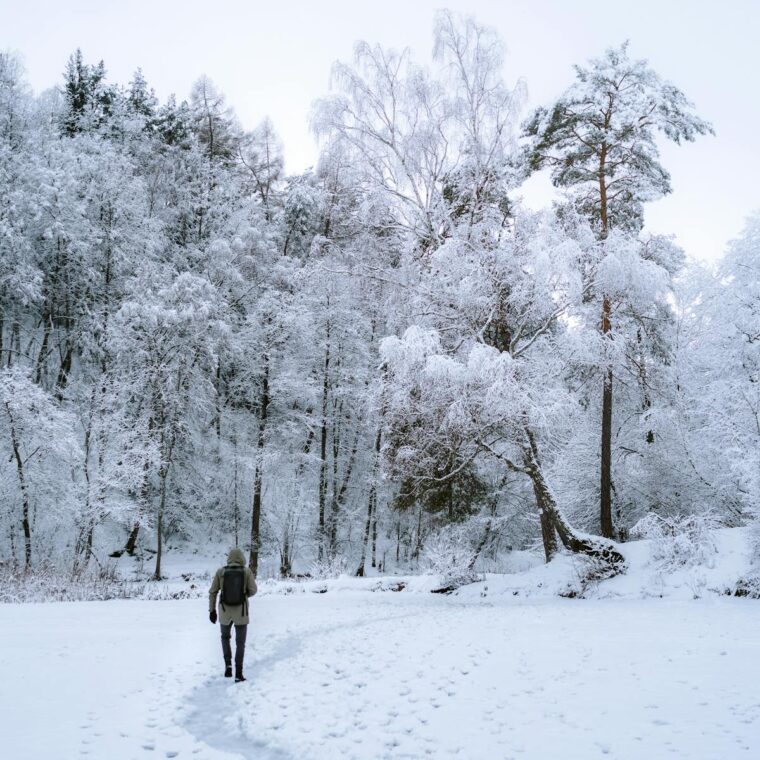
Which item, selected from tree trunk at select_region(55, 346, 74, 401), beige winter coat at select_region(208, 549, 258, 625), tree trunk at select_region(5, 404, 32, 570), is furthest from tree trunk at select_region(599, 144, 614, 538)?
tree trunk at select_region(55, 346, 74, 401)

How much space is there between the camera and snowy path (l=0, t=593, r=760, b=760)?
5.13m

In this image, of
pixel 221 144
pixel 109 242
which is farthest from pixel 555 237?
pixel 221 144

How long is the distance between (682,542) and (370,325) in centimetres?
1631

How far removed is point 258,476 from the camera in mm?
24047

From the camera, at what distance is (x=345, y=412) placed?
2988 centimetres

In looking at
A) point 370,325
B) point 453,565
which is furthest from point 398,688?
point 370,325

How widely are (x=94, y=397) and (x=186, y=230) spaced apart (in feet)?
36.6

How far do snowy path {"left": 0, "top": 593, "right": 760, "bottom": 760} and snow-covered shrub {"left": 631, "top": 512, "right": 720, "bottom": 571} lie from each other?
1.98m

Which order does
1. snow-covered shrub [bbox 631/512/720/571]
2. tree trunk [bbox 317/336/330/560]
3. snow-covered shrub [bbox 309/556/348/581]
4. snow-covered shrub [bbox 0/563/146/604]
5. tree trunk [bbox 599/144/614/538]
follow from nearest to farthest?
snow-covered shrub [bbox 631/512/720/571]
snow-covered shrub [bbox 0/563/146/604]
tree trunk [bbox 599/144/614/538]
snow-covered shrub [bbox 309/556/348/581]
tree trunk [bbox 317/336/330/560]

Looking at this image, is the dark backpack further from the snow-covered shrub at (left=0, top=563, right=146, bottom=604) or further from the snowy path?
the snow-covered shrub at (left=0, top=563, right=146, bottom=604)

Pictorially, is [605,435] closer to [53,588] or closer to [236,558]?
A: [236,558]

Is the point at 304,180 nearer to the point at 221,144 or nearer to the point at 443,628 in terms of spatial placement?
the point at 221,144

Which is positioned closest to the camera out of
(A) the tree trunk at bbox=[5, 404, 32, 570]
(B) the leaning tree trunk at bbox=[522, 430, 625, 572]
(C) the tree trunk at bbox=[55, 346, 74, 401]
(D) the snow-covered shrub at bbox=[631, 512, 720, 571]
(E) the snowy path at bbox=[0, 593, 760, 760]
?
(E) the snowy path at bbox=[0, 593, 760, 760]

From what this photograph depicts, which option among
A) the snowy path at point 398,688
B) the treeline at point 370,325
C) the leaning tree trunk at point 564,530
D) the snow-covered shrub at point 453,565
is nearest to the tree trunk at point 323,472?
the treeline at point 370,325
